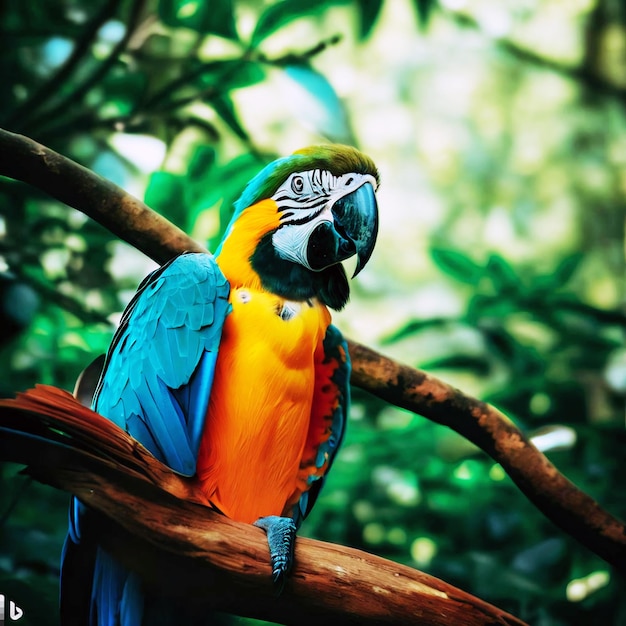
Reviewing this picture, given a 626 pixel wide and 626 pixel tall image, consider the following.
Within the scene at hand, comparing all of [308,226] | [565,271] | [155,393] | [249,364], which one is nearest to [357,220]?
[308,226]

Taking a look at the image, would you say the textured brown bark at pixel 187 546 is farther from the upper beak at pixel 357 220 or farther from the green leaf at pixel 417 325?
the green leaf at pixel 417 325

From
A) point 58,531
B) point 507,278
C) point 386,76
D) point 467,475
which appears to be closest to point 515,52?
point 386,76

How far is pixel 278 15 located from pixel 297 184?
0.68 m

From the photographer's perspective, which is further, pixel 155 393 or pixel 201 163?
pixel 201 163

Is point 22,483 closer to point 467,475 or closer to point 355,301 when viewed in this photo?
point 467,475

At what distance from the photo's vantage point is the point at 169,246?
1.23m

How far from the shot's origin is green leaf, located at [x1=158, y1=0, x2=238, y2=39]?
61.1 inches

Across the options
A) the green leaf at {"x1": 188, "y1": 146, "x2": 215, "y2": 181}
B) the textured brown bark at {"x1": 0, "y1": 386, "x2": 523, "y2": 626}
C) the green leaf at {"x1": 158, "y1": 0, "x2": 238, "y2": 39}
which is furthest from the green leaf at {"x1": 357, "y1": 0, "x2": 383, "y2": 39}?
the textured brown bark at {"x1": 0, "y1": 386, "x2": 523, "y2": 626}

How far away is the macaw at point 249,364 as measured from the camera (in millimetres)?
969

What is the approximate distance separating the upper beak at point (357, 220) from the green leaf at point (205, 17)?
0.74 meters

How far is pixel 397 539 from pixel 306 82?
1.27m

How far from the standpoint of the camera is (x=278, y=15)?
61.6 inches

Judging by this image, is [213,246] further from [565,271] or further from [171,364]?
[565,271]

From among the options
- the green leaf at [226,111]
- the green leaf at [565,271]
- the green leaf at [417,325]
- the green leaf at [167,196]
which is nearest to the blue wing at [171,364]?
the green leaf at [167,196]
